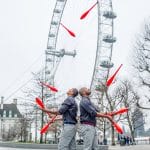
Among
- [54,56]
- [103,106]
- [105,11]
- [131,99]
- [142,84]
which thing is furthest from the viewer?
[54,56]

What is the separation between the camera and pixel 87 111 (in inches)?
233

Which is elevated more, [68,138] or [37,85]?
[37,85]

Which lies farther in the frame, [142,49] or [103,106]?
[103,106]

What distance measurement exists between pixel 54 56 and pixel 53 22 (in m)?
5.03

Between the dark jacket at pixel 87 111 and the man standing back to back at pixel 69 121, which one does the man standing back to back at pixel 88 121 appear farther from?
the man standing back to back at pixel 69 121

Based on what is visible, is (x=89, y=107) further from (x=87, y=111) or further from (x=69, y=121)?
(x=69, y=121)

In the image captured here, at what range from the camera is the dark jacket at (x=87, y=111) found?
5910mm

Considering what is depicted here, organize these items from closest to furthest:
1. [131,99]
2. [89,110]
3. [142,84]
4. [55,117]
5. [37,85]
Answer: [89,110]
[55,117]
[142,84]
[37,85]
[131,99]

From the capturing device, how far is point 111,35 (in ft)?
157

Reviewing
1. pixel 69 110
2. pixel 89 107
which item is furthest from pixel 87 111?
pixel 69 110

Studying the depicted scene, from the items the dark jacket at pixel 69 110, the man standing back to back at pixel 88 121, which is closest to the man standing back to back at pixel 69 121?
the dark jacket at pixel 69 110

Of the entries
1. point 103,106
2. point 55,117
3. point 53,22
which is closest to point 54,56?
point 53,22

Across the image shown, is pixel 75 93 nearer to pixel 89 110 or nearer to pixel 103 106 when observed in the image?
pixel 89 110

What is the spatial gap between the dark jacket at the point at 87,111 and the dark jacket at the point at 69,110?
0.12m
